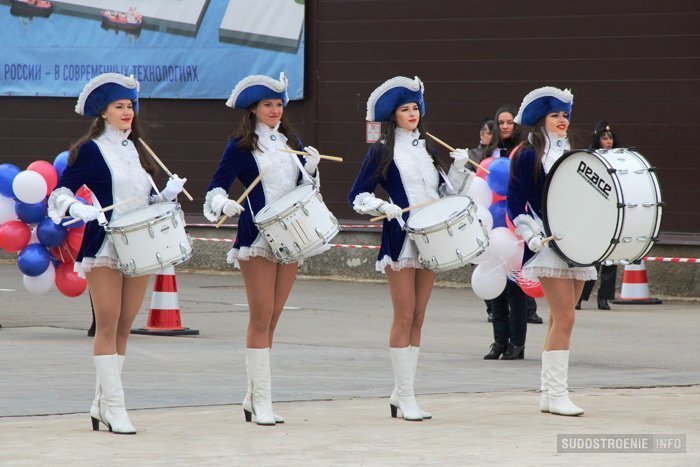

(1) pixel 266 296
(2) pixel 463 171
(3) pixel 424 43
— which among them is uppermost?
(3) pixel 424 43

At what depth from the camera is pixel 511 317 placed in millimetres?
11680

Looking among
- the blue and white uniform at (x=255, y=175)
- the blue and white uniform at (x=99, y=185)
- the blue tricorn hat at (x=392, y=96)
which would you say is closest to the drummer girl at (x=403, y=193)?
the blue tricorn hat at (x=392, y=96)

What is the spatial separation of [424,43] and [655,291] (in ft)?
14.8

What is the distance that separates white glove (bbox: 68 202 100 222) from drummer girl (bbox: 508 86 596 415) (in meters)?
2.52

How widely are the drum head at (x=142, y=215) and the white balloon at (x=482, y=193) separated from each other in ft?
15.6

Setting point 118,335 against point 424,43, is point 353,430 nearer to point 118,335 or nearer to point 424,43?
point 118,335

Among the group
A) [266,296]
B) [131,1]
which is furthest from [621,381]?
[131,1]

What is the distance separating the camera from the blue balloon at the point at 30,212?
1260 cm

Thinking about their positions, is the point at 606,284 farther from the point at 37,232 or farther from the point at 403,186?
the point at 403,186

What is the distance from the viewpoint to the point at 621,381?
10.3 m

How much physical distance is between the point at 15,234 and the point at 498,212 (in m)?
4.04

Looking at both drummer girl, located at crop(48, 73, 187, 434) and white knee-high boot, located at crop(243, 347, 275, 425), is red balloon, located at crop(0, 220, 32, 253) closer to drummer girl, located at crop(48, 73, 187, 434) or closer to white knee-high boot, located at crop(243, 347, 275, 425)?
drummer girl, located at crop(48, 73, 187, 434)

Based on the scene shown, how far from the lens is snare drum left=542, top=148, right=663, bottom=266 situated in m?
8.45

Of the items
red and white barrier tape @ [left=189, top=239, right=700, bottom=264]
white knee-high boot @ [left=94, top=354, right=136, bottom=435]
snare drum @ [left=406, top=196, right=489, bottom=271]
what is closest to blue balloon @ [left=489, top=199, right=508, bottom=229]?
snare drum @ [left=406, top=196, right=489, bottom=271]
